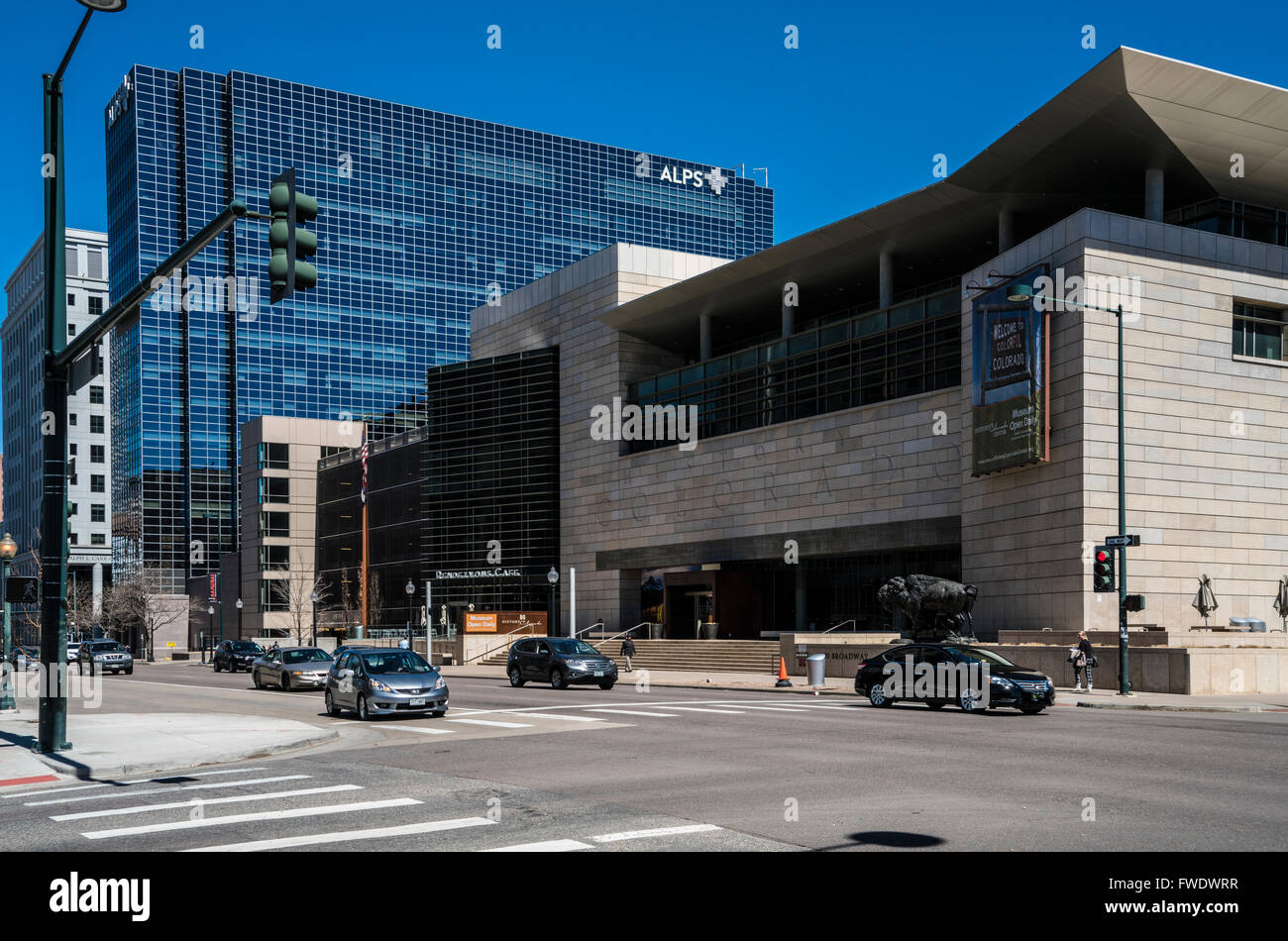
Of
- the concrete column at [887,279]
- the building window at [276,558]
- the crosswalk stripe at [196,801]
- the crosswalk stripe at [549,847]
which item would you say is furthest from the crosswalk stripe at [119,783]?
the building window at [276,558]

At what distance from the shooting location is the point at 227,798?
13.3 meters

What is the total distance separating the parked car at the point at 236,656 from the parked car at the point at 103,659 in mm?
5401

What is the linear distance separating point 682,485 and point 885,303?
16906 mm

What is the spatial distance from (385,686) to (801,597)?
37639 millimetres

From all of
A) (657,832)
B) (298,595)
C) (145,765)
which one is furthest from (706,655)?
(298,595)

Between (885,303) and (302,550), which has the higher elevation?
(885,303)

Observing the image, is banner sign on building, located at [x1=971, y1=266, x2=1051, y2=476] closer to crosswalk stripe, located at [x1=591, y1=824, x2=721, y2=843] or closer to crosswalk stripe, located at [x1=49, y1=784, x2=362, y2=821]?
crosswalk stripe, located at [x1=49, y1=784, x2=362, y2=821]

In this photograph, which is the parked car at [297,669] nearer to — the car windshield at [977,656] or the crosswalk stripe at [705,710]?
the crosswalk stripe at [705,710]

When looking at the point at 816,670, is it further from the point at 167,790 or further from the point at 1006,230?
the point at 167,790

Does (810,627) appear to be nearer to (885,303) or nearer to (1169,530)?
(885,303)

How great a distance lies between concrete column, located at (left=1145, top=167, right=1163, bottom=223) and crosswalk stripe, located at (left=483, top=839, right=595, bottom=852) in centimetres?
3920

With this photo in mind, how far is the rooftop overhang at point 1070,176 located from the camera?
3884 cm

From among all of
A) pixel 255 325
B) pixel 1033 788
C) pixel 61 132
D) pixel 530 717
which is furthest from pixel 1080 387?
pixel 255 325
